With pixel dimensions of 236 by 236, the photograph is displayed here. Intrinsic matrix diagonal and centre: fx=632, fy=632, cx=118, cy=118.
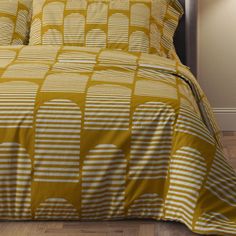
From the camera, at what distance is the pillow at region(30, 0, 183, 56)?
3.44 m

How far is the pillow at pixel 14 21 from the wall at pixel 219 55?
1172mm

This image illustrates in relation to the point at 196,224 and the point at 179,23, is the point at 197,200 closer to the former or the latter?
the point at 196,224

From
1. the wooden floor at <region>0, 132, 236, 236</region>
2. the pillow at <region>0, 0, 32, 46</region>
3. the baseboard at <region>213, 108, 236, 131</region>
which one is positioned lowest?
the baseboard at <region>213, 108, 236, 131</region>

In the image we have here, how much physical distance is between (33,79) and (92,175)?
1.59 feet

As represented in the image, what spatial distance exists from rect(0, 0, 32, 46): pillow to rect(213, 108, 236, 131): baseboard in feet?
4.67

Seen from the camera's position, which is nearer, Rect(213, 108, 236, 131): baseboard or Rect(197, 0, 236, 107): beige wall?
Rect(197, 0, 236, 107): beige wall

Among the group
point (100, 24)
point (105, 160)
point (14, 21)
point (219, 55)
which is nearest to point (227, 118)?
point (219, 55)

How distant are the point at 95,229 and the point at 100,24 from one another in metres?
1.43

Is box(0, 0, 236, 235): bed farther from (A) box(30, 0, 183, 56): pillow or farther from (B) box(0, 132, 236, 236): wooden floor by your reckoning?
(A) box(30, 0, 183, 56): pillow

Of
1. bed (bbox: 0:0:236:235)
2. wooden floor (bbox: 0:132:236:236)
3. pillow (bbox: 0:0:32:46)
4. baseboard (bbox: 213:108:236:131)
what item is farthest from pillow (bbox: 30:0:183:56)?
wooden floor (bbox: 0:132:236:236)

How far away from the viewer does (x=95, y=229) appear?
238cm

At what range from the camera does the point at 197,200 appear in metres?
2.29

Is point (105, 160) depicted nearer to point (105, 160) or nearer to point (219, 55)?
point (105, 160)

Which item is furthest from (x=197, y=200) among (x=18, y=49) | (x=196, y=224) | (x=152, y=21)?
(x=152, y=21)
